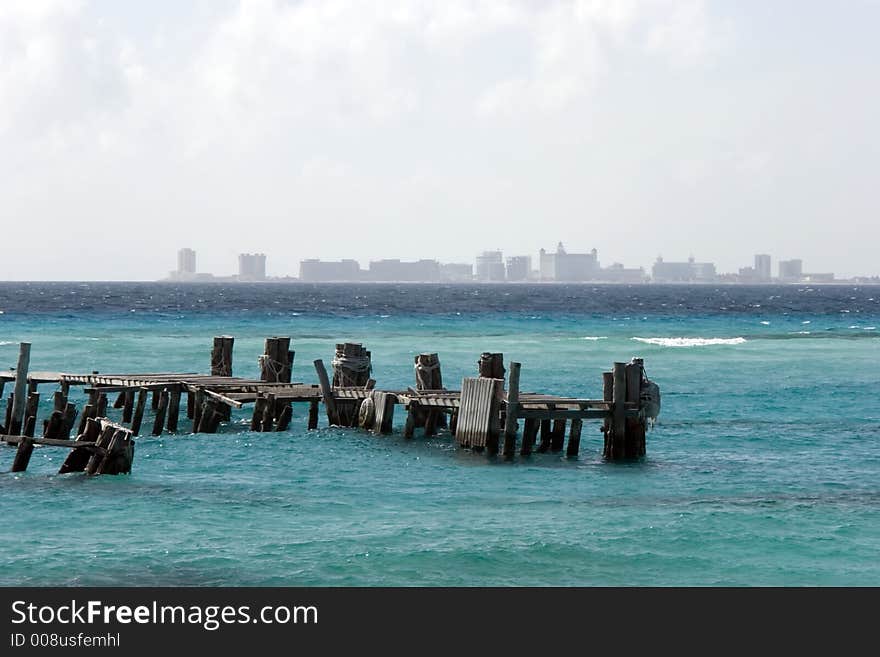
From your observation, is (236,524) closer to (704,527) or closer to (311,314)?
(704,527)

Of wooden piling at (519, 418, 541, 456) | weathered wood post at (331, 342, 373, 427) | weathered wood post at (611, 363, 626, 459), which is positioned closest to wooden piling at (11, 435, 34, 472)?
weathered wood post at (331, 342, 373, 427)

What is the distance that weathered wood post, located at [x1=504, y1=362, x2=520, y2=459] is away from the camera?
2827 centimetres

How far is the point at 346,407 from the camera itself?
110ft

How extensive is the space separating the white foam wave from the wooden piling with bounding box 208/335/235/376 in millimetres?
38872

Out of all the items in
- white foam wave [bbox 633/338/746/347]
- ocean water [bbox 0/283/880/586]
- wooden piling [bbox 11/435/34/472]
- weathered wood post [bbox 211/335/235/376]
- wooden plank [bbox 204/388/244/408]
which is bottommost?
ocean water [bbox 0/283/880/586]

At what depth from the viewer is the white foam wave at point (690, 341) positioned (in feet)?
245

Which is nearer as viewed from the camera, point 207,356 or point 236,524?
point 236,524

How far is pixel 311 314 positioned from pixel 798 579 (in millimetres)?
103640

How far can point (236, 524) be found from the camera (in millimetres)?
22203

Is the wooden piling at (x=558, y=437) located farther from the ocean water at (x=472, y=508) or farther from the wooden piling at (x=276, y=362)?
the wooden piling at (x=276, y=362)

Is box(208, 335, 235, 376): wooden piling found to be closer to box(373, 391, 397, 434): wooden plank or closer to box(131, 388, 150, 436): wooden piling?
box(131, 388, 150, 436): wooden piling

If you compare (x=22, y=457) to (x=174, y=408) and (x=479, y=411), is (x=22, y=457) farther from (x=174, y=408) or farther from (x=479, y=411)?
(x=479, y=411)
